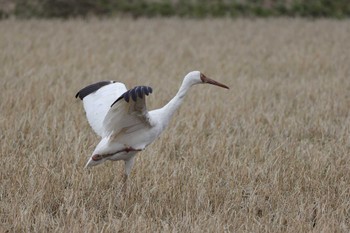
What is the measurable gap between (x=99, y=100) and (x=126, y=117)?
0.87 metres

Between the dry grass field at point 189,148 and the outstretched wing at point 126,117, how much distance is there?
1.61 ft

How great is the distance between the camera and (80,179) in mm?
4918

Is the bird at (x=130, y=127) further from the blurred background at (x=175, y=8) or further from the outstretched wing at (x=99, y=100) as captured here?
the blurred background at (x=175, y=8)

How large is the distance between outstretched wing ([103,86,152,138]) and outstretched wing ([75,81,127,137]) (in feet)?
1.18

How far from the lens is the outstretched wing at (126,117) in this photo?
4359 millimetres

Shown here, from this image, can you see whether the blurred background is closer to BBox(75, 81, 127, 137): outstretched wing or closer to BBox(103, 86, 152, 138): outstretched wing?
BBox(75, 81, 127, 137): outstretched wing

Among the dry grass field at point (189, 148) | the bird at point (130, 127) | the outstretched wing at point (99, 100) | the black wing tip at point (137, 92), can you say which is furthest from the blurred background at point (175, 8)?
the black wing tip at point (137, 92)

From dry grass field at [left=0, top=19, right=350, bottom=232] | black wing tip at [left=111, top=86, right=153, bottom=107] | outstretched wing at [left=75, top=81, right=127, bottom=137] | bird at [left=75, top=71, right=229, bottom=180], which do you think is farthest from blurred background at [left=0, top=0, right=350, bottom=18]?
black wing tip at [left=111, top=86, right=153, bottom=107]

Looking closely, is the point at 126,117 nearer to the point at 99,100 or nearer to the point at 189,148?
the point at 99,100

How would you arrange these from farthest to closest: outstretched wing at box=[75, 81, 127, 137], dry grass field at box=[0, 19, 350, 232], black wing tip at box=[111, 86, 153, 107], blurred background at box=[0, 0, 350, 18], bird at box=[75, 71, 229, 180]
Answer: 1. blurred background at box=[0, 0, 350, 18]
2. outstretched wing at box=[75, 81, 127, 137]
3. bird at box=[75, 71, 229, 180]
4. dry grass field at box=[0, 19, 350, 232]
5. black wing tip at box=[111, 86, 153, 107]

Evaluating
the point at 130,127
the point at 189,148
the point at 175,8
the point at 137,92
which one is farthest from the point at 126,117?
the point at 175,8

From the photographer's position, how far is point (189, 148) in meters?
6.08

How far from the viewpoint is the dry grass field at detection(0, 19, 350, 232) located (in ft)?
14.1

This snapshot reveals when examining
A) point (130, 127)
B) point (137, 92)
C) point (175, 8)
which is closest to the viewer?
point (137, 92)
